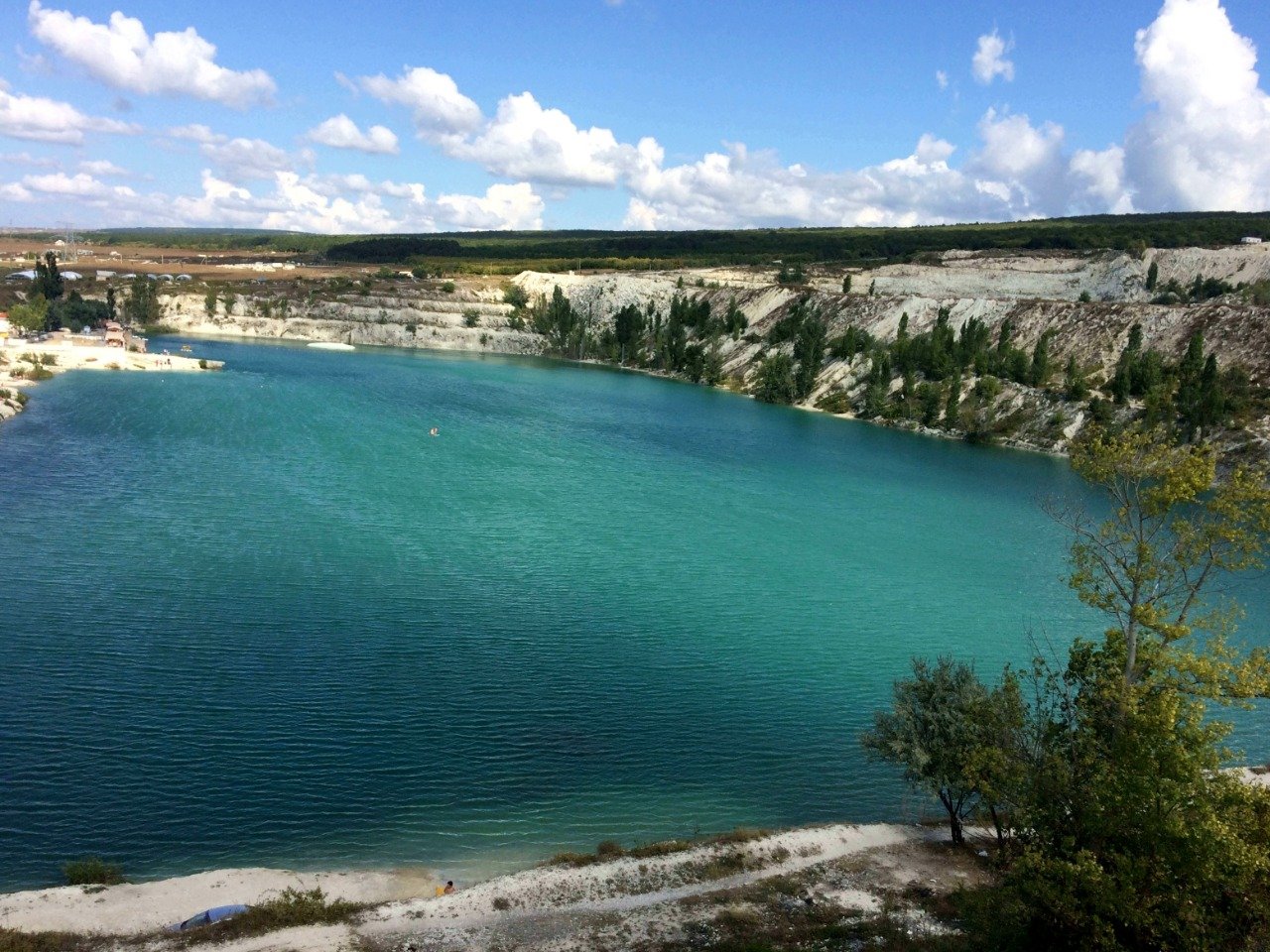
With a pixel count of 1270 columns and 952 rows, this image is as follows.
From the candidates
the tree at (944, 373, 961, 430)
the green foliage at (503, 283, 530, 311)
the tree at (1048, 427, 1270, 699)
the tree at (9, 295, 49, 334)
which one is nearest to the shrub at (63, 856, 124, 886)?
the tree at (1048, 427, 1270, 699)

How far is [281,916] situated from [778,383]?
284 feet

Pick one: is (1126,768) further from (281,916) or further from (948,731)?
(281,916)

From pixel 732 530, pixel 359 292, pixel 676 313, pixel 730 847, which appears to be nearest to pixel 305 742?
pixel 730 847

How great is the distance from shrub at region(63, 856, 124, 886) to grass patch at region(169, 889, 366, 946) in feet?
9.11

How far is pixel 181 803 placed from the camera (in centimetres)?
1920

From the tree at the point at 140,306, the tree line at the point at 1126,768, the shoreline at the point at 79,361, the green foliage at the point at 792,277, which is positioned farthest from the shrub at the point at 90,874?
the tree at the point at 140,306

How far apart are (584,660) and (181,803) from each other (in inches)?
468

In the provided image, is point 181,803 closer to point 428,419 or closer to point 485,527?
point 485,527

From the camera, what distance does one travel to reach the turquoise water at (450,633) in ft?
64.7

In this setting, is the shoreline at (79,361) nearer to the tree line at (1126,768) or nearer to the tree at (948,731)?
the tree at (948,731)

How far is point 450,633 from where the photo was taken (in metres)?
28.9

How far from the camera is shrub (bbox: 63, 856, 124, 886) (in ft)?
53.8

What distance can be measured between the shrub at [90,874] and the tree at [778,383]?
85.5 meters

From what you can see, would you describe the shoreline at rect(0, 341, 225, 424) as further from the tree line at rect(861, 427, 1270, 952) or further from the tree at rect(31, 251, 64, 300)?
the tree line at rect(861, 427, 1270, 952)
